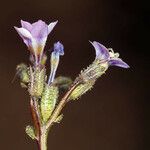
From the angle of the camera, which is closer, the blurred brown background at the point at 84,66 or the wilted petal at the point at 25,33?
the wilted petal at the point at 25,33

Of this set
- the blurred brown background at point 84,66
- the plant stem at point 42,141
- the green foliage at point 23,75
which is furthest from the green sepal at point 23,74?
the blurred brown background at point 84,66

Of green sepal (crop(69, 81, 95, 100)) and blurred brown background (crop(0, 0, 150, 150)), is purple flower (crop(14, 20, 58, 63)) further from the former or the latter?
blurred brown background (crop(0, 0, 150, 150))

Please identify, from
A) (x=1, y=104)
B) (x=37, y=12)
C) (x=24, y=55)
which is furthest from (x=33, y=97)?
(x=37, y=12)

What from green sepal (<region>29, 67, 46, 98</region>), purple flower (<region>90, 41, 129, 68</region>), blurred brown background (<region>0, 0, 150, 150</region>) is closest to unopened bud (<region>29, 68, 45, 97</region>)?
green sepal (<region>29, 67, 46, 98</region>)

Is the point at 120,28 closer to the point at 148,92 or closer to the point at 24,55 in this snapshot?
the point at 148,92

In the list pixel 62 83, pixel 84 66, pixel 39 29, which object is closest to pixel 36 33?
pixel 39 29

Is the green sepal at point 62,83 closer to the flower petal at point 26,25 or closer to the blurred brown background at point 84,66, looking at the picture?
the flower petal at point 26,25
